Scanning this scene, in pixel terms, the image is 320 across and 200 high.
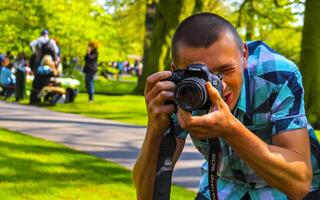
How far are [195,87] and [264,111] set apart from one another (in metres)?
0.48

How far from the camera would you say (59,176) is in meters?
6.70

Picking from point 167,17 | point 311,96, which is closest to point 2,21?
point 167,17

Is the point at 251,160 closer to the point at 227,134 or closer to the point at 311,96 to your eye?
the point at 227,134

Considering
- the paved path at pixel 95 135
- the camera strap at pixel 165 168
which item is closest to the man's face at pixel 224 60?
the camera strap at pixel 165 168

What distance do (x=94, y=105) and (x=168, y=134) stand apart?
1448 centimetres

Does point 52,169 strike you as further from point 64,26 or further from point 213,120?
point 64,26

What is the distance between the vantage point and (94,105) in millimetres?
17000

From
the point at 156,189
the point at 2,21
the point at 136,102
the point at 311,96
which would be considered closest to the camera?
the point at 156,189

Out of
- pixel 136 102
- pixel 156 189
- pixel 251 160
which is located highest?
pixel 251 160

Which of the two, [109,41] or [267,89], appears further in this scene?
[109,41]

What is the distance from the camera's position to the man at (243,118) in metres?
2.21

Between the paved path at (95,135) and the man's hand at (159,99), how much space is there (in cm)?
453

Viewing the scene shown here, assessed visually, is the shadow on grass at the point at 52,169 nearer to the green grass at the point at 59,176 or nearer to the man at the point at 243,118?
the green grass at the point at 59,176

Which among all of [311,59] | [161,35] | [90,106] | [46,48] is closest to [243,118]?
[311,59]
